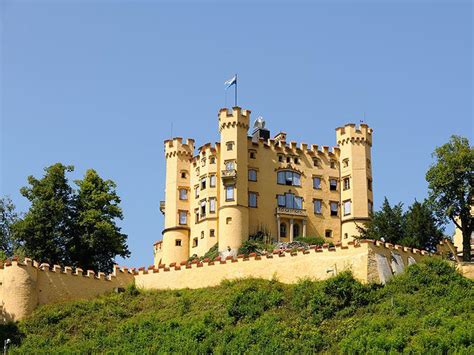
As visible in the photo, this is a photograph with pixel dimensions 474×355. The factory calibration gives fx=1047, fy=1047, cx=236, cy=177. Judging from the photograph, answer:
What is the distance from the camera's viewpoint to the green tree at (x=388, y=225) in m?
64.5

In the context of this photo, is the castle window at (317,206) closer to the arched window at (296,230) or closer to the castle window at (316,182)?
the castle window at (316,182)

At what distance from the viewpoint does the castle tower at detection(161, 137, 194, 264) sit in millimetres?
81000

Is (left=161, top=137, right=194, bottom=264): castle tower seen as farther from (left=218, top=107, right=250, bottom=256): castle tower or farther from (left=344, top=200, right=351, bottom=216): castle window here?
(left=344, top=200, right=351, bottom=216): castle window

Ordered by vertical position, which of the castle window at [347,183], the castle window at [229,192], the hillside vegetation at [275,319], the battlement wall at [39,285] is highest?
the castle window at [347,183]

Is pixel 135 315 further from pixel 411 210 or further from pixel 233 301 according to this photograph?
pixel 411 210

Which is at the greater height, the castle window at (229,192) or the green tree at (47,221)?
the castle window at (229,192)

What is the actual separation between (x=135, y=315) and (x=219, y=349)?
7935mm

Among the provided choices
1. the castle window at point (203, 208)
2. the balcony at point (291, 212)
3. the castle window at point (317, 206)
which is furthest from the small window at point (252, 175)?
the castle window at point (317, 206)

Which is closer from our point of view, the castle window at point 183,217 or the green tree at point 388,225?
the green tree at point 388,225

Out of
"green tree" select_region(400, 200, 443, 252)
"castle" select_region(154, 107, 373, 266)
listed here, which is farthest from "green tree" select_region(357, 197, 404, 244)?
"castle" select_region(154, 107, 373, 266)

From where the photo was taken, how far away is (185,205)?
82000mm

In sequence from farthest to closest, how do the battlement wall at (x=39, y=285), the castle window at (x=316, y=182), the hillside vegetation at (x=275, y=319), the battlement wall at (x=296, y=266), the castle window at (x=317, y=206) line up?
the castle window at (x=316, y=182) < the castle window at (x=317, y=206) < the battlement wall at (x=296, y=266) < the battlement wall at (x=39, y=285) < the hillside vegetation at (x=275, y=319)

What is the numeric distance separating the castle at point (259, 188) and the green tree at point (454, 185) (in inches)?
548

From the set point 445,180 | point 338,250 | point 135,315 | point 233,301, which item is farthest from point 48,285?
point 445,180
